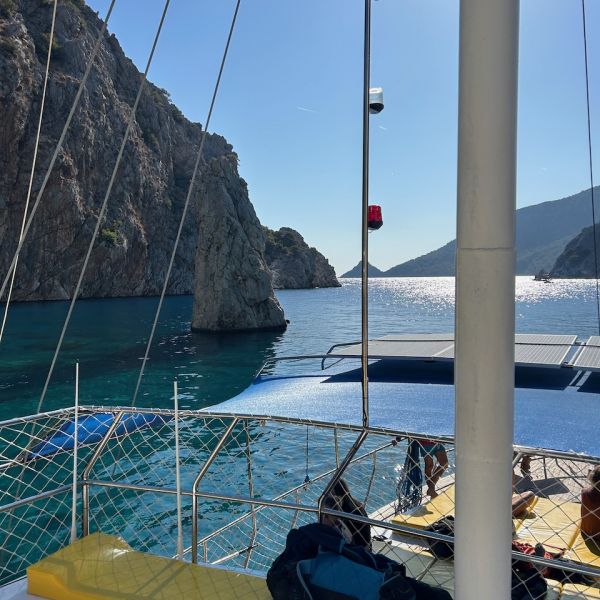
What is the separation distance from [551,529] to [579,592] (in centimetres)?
157

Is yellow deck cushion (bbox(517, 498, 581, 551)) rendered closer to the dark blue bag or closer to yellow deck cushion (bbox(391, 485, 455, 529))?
yellow deck cushion (bbox(391, 485, 455, 529))

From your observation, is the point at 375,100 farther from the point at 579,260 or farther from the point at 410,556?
the point at 579,260

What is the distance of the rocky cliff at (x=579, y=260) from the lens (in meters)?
170

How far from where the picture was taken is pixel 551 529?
213 inches

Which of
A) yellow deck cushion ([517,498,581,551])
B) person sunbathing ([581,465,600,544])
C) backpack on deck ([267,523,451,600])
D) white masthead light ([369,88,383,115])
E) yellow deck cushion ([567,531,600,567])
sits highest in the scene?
white masthead light ([369,88,383,115])

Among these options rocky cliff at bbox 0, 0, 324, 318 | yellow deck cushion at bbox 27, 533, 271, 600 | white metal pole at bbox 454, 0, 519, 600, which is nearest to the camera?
white metal pole at bbox 454, 0, 519, 600

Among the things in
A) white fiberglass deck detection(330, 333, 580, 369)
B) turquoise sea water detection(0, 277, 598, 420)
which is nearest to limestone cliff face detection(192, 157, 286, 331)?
turquoise sea water detection(0, 277, 598, 420)

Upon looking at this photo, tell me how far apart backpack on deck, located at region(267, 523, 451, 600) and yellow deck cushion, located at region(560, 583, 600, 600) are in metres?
1.60

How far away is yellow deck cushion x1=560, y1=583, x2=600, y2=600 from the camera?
3859 millimetres

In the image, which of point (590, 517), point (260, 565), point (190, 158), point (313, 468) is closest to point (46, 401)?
point (313, 468)

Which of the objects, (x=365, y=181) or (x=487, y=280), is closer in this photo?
(x=487, y=280)

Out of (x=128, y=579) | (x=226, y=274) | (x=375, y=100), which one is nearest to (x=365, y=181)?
(x=375, y=100)

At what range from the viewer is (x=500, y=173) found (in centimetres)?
172

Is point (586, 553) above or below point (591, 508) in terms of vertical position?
below
